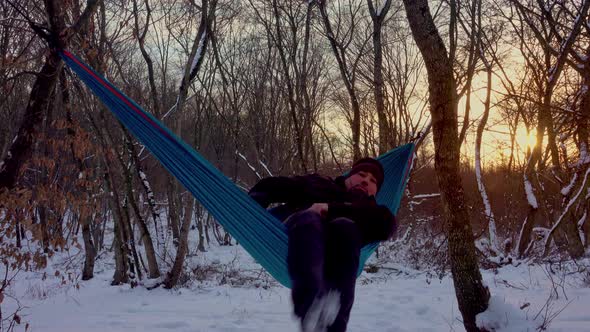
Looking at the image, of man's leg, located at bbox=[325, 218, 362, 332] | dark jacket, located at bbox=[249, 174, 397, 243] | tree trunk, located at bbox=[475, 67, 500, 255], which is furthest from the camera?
tree trunk, located at bbox=[475, 67, 500, 255]

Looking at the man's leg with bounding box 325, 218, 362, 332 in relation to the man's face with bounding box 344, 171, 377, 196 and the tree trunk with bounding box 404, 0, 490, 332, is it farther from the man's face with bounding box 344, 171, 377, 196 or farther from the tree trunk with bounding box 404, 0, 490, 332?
the tree trunk with bounding box 404, 0, 490, 332

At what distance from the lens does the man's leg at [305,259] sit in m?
1.41

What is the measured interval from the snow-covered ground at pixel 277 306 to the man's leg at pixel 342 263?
3.20 ft

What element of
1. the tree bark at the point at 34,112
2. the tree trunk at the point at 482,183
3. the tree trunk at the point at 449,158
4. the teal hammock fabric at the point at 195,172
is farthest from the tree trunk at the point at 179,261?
the tree trunk at the point at 482,183

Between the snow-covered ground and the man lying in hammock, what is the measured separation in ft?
2.84

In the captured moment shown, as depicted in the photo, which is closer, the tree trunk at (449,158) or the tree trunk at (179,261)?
the tree trunk at (449,158)

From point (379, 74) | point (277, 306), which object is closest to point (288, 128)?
point (379, 74)

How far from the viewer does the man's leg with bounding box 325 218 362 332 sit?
5.07 feet

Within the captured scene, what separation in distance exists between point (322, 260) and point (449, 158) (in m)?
1.09

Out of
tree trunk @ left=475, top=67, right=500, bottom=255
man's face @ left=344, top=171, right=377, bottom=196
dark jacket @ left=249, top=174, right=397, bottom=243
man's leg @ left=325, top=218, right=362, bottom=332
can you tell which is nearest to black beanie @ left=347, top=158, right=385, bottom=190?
man's face @ left=344, top=171, right=377, bottom=196

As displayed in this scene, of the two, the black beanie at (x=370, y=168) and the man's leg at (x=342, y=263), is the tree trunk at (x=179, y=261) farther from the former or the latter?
the man's leg at (x=342, y=263)

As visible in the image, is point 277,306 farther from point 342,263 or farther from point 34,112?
point 34,112

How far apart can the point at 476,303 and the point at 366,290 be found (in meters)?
2.08

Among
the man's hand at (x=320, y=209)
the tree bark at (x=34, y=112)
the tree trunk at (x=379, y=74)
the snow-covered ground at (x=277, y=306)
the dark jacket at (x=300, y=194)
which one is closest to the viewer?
the man's hand at (x=320, y=209)
